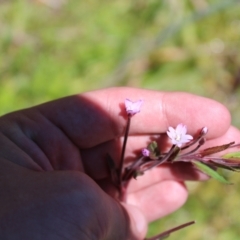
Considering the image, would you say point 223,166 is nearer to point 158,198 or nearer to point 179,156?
point 179,156

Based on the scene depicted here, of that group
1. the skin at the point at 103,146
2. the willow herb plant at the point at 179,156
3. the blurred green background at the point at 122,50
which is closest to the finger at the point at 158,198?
the skin at the point at 103,146

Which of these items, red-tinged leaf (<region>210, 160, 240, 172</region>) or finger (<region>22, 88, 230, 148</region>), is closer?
red-tinged leaf (<region>210, 160, 240, 172</region>)

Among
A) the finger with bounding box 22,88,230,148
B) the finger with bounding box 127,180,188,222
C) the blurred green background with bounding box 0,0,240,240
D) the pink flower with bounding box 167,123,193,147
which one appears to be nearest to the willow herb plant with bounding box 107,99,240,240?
the pink flower with bounding box 167,123,193,147

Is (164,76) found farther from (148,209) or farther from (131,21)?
(148,209)

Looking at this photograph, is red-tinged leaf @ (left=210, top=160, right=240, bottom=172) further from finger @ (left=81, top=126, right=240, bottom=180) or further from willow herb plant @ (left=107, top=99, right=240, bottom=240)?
finger @ (left=81, top=126, right=240, bottom=180)

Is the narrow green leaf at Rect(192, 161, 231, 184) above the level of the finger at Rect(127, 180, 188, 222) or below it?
above

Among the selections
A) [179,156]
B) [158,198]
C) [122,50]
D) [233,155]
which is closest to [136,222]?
[158,198]
